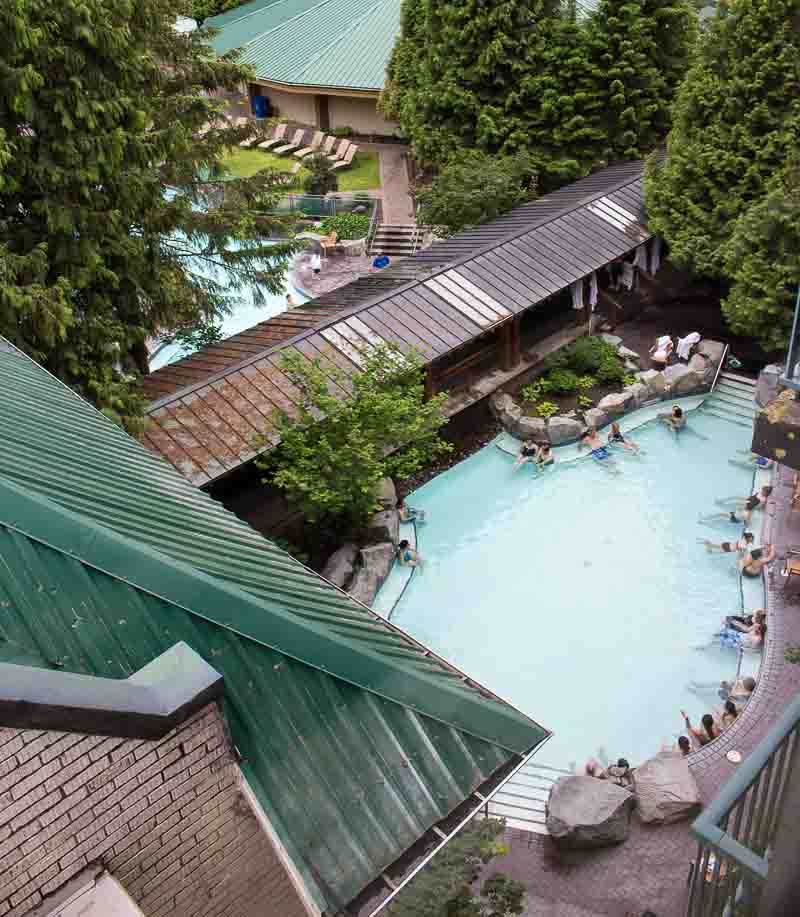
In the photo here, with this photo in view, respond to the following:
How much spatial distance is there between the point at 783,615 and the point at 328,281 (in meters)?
18.7

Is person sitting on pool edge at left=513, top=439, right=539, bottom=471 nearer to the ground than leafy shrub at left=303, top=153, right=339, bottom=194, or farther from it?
nearer to the ground

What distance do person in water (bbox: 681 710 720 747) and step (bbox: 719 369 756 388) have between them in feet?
35.5

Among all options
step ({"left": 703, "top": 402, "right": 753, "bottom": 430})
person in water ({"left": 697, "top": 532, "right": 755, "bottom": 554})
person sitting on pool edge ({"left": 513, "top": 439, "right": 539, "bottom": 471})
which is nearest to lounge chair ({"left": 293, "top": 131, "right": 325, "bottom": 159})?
person sitting on pool edge ({"left": 513, "top": 439, "right": 539, "bottom": 471})

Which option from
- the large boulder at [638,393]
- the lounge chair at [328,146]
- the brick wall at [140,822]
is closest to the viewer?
the brick wall at [140,822]

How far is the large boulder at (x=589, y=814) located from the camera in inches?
501

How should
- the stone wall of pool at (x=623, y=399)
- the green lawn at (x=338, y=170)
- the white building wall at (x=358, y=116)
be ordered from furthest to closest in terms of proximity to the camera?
the white building wall at (x=358, y=116)
the green lawn at (x=338, y=170)
the stone wall of pool at (x=623, y=399)

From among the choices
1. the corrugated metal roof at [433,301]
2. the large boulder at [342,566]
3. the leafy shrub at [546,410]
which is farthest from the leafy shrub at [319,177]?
the large boulder at [342,566]

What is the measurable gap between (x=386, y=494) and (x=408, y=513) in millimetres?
Result: 652

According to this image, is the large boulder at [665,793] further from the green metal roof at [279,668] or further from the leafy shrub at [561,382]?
the leafy shrub at [561,382]

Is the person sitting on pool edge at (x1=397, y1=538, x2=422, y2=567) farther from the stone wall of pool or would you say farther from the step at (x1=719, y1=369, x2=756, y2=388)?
the step at (x1=719, y1=369, x2=756, y2=388)

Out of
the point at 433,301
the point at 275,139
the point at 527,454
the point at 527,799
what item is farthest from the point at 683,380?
the point at 275,139

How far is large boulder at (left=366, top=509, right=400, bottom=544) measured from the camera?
60.2ft

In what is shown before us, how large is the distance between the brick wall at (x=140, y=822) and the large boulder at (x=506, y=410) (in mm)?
15806

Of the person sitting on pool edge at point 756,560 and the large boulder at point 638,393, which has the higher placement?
the large boulder at point 638,393
